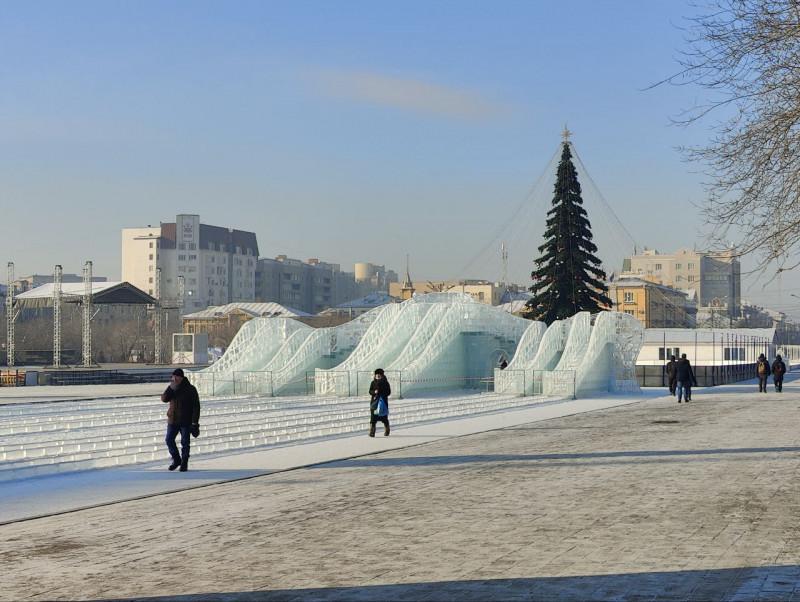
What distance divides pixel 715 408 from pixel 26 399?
2507 centimetres

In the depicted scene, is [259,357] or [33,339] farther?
[33,339]

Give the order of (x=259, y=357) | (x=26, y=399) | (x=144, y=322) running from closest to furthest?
(x=26, y=399) → (x=259, y=357) → (x=144, y=322)

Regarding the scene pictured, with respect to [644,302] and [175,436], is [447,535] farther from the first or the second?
[644,302]

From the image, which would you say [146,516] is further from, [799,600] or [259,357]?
[259,357]

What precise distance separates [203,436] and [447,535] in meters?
13.5

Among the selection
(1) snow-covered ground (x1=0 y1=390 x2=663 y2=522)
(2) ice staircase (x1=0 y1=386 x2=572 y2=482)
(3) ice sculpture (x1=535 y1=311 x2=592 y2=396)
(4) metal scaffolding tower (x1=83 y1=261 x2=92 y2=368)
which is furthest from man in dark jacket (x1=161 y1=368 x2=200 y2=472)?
(4) metal scaffolding tower (x1=83 y1=261 x2=92 y2=368)

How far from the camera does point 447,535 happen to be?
36.0 feet

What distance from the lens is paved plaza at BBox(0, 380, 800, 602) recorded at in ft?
28.2

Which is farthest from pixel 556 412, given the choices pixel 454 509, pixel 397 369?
pixel 454 509

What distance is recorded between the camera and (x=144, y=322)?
4860 inches

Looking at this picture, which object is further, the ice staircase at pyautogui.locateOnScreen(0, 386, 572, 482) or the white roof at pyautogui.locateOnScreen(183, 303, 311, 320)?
the white roof at pyautogui.locateOnScreen(183, 303, 311, 320)

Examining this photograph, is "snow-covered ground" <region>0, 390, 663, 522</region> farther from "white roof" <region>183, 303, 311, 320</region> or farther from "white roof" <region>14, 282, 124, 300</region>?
"white roof" <region>183, 303, 311, 320</region>

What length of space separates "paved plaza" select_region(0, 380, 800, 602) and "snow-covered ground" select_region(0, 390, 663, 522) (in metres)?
1.11

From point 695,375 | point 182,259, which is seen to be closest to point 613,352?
point 695,375
